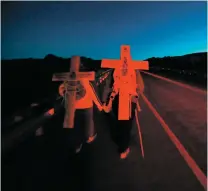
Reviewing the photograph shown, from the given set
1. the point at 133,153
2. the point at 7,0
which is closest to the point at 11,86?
the point at 7,0

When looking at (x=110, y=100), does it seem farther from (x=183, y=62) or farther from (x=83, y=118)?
(x=183, y=62)

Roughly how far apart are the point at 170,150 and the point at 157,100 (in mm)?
3081

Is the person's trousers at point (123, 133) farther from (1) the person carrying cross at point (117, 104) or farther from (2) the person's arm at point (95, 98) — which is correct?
(2) the person's arm at point (95, 98)

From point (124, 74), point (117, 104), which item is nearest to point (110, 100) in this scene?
point (117, 104)

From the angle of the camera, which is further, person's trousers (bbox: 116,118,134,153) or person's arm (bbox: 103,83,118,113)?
person's trousers (bbox: 116,118,134,153)

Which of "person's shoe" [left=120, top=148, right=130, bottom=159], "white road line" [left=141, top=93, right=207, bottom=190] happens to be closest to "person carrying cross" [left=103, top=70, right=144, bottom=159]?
"person's shoe" [left=120, top=148, right=130, bottom=159]

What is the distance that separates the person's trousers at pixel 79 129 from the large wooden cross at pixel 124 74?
0.58m

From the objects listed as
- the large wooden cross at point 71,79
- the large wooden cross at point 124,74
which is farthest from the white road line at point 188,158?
the large wooden cross at point 71,79

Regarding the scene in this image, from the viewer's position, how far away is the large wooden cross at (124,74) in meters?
3.05

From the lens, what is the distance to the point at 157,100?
22.0ft

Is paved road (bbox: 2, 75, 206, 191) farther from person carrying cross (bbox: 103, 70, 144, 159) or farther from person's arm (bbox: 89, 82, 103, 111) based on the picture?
person's arm (bbox: 89, 82, 103, 111)

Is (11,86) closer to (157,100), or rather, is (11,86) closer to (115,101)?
(115,101)

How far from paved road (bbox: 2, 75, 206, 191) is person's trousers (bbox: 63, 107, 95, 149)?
0.10 meters

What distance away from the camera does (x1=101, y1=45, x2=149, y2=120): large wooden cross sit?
3.05 metres
